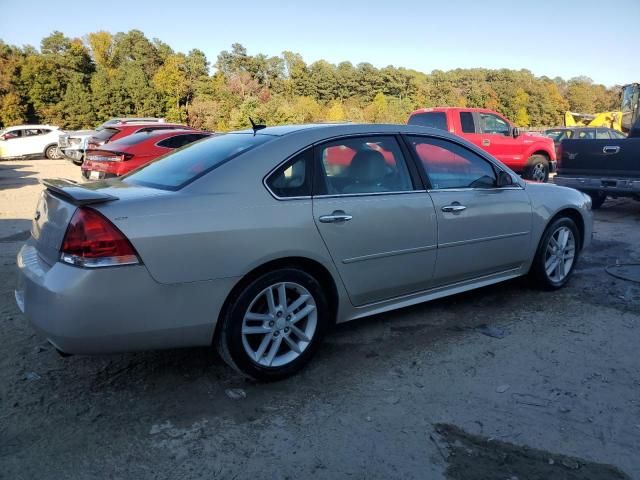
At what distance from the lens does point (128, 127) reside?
14258 mm

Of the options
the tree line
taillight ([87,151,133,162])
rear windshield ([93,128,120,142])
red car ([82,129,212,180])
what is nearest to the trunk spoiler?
red car ([82,129,212,180])

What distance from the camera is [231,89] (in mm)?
51000

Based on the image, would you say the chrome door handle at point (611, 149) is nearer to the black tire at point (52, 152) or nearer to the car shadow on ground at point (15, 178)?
the car shadow on ground at point (15, 178)

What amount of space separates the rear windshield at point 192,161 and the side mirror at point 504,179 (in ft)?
6.57

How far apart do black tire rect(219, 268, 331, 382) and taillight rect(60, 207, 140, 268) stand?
624 mm

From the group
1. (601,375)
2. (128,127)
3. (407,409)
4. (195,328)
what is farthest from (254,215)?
(128,127)

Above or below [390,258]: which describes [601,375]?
below

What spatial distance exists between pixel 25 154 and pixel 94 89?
90.4 feet

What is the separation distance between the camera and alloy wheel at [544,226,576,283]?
15.2 feet

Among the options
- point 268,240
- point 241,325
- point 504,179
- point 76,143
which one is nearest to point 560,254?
point 504,179

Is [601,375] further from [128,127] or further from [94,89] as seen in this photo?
[94,89]

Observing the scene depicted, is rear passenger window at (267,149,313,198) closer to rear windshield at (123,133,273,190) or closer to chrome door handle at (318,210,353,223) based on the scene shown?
chrome door handle at (318,210,353,223)

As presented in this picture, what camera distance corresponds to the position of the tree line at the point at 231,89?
1646 inches

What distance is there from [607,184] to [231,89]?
47046 millimetres
